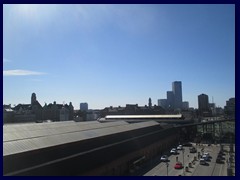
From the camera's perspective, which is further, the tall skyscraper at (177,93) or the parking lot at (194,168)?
the tall skyscraper at (177,93)

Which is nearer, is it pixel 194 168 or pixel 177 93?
pixel 194 168

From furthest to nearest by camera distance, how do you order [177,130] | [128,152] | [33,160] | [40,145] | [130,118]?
[130,118]
[177,130]
[128,152]
[40,145]
[33,160]

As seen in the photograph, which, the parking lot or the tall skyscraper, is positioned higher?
the tall skyscraper

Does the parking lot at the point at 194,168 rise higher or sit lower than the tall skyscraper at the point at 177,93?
lower

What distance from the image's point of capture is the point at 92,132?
2181 cm

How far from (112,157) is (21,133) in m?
6.58

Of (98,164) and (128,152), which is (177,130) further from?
(98,164)

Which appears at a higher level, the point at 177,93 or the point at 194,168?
the point at 177,93

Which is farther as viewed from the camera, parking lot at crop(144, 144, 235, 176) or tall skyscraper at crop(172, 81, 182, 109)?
tall skyscraper at crop(172, 81, 182, 109)

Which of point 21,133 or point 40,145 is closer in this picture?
point 40,145

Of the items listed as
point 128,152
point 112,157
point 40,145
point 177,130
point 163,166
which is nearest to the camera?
point 40,145
